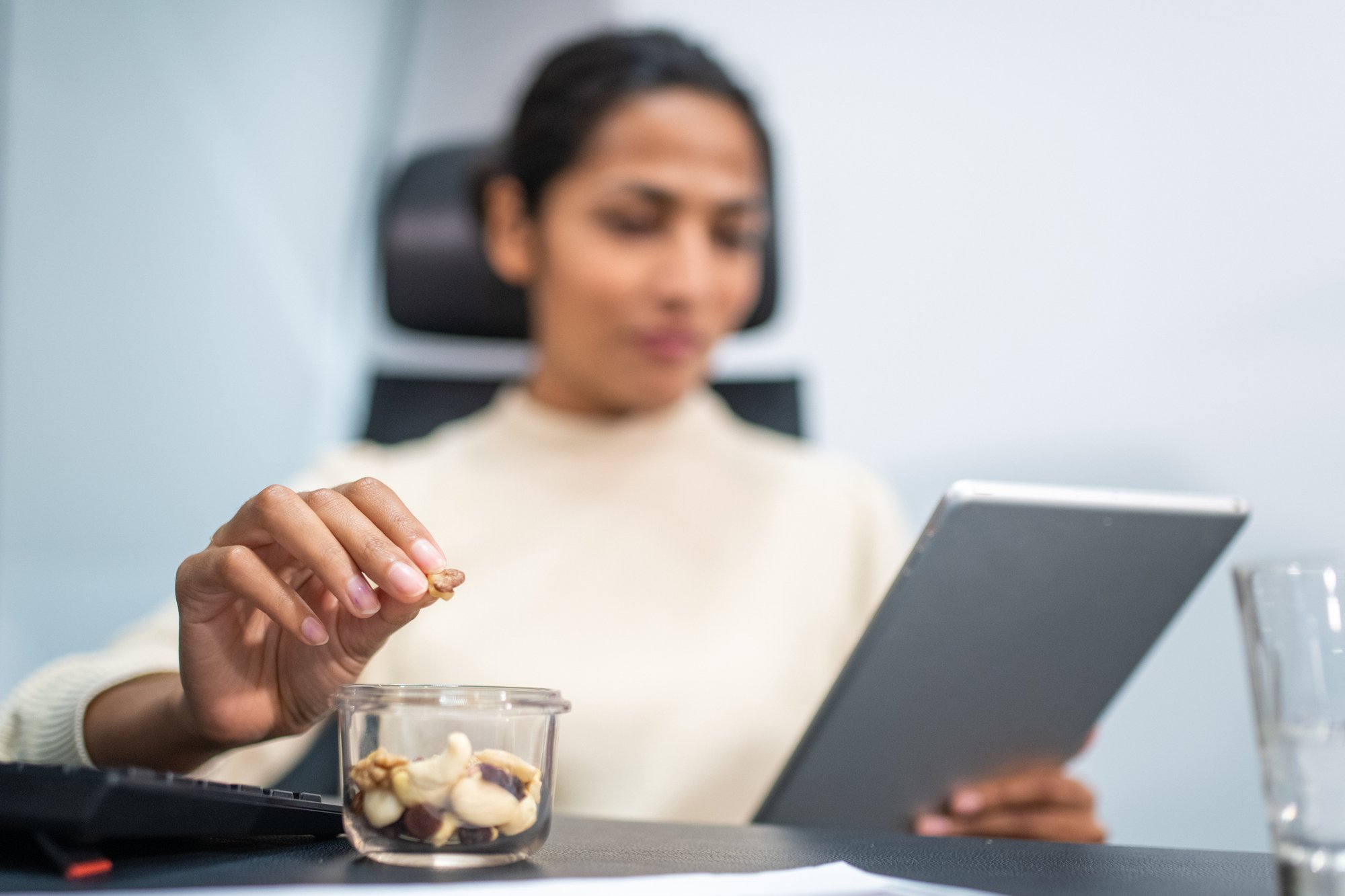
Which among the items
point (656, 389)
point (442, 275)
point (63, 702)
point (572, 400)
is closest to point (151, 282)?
point (442, 275)

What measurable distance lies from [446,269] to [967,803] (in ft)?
2.94

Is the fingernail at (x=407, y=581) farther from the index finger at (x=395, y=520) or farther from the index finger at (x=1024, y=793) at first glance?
the index finger at (x=1024, y=793)

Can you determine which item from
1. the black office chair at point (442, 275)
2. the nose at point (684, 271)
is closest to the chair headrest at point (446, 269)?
the black office chair at point (442, 275)

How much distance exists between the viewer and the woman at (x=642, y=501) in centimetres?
100

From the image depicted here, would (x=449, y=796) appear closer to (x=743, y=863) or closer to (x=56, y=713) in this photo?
(x=743, y=863)

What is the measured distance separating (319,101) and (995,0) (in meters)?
1.02

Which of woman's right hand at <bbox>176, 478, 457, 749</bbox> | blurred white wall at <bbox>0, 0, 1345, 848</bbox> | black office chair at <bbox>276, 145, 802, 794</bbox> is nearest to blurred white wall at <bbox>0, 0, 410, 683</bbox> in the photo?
blurred white wall at <bbox>0, 0, 1345, 848</bbox>

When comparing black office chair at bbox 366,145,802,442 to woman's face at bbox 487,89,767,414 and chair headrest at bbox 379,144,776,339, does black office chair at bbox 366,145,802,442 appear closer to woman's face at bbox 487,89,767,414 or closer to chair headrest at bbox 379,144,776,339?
chair headrest at bbox 379,144,776,339

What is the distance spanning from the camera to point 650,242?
115cm

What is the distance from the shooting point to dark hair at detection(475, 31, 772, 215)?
3.83ft

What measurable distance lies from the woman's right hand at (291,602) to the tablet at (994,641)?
249mm

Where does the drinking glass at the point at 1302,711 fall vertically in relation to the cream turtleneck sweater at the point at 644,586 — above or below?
above

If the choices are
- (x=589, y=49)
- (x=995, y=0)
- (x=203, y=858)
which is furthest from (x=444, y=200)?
(x=203, y=858)

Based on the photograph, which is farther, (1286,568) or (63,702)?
(63,702)
